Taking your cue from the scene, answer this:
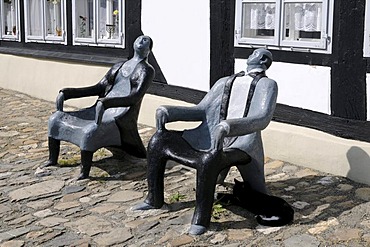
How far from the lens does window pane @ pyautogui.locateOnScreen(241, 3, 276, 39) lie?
568 cm

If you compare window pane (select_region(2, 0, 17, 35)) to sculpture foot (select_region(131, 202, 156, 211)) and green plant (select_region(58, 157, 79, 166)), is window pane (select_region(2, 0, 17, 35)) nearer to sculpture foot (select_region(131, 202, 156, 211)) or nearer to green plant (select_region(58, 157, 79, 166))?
green plant (select_region(58, 157, 79, 166))

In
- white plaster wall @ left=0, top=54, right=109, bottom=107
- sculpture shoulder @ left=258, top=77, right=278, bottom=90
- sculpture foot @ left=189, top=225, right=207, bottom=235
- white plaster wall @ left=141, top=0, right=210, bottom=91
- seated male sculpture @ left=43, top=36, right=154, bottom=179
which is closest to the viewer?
sculpture foot @ left=189, top=225, right=207, bottom=235

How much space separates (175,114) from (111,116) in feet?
4.06

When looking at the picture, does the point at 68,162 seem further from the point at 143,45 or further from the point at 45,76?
the point at 45,76

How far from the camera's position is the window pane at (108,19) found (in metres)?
8.08

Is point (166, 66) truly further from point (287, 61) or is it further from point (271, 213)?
point (271, 213)

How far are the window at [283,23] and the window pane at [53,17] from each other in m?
4.15

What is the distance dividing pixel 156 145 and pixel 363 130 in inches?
69.9

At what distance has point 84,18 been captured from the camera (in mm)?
8766

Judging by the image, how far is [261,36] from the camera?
19.0ft

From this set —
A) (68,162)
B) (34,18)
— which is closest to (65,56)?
(34,18)

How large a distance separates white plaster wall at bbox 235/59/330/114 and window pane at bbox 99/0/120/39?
3.04 m

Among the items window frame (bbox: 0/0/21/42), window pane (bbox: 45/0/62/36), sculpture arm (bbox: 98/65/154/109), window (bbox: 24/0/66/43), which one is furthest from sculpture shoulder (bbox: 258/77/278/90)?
window frame (bbox: 0/0/21/42)

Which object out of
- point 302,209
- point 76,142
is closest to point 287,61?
point 302,209
